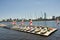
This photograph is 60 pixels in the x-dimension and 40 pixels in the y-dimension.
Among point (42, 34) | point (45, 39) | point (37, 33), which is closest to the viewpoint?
point (45, 39)

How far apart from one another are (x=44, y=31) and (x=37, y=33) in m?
3.66

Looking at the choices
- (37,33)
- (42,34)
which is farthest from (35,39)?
(37,33)

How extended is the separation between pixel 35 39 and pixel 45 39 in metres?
3.37

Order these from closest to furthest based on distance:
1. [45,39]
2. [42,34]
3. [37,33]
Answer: [45,39] < [42,34] < [37,33]

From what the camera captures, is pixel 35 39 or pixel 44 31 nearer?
pixel 35 39

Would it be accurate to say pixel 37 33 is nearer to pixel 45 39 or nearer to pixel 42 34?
pixel 42 34

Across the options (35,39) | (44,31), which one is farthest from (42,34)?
(35,39)

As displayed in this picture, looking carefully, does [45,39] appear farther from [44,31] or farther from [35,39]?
[44,31]

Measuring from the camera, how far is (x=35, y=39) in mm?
45375

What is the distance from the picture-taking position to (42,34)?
171 ft

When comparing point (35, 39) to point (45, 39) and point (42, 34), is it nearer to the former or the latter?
point (45, 39)

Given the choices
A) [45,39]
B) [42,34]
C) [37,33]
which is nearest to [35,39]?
[45,39]

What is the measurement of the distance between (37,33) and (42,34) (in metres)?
4.55

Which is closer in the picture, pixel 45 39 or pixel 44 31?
pixel 45 39
